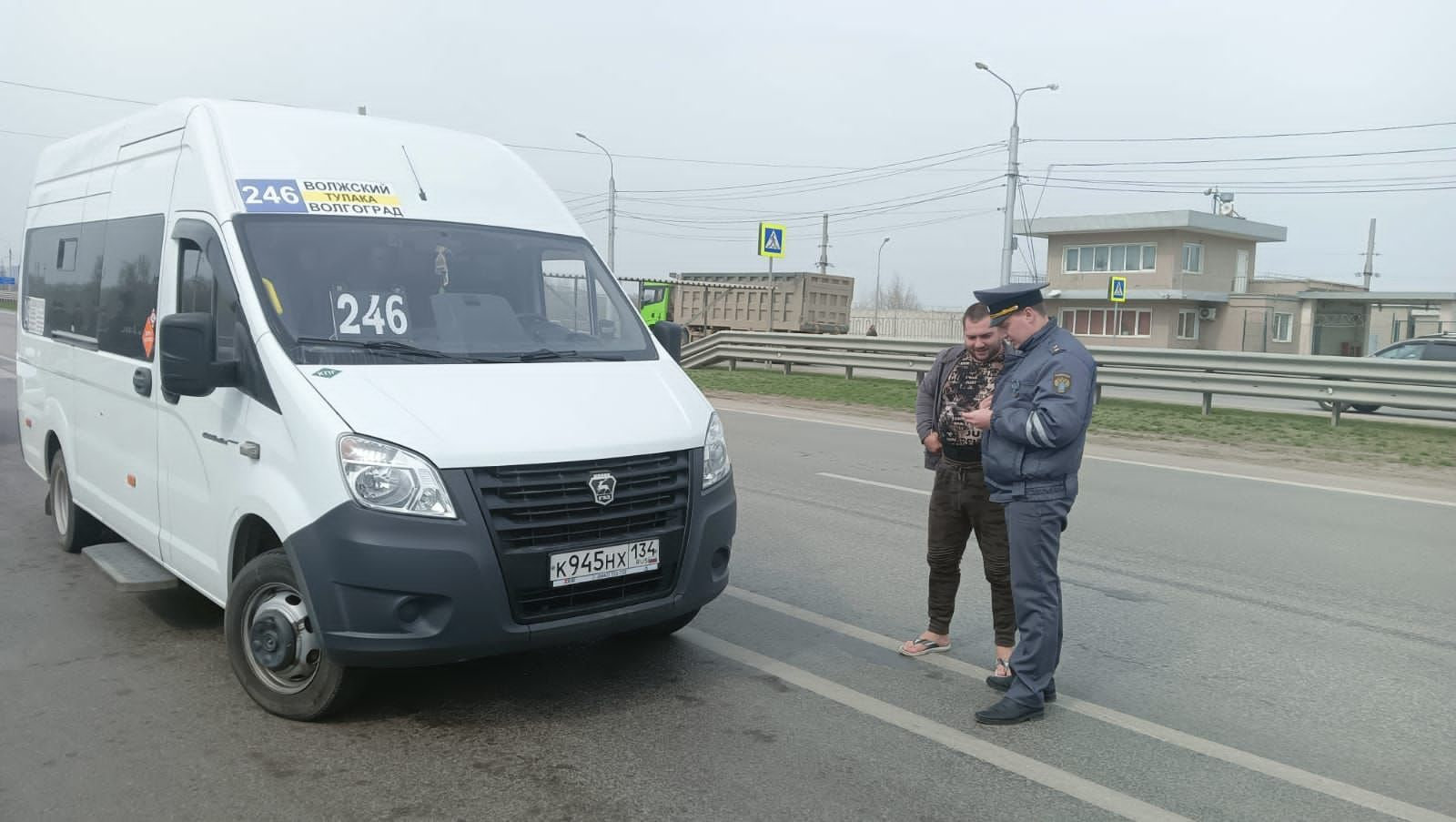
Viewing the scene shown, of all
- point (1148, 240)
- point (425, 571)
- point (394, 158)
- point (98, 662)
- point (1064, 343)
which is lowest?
point (98, 662)

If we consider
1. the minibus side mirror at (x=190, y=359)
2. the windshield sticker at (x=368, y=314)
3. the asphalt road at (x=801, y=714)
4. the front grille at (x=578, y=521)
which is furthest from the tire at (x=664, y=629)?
the minibus side mirror at (x=190, y=359)

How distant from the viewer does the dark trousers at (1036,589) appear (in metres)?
4.50

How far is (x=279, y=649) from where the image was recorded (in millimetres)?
4305

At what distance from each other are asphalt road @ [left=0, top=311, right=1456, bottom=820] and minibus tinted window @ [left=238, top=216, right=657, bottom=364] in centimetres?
144

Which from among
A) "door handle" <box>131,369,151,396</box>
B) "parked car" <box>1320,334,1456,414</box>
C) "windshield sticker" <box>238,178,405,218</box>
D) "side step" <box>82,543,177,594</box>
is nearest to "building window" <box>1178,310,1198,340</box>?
"parked car" <box>1320,334,1456,414</box>

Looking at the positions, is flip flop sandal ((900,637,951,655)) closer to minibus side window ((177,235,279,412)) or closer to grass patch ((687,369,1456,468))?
minibus side window ((177,235,279,412))

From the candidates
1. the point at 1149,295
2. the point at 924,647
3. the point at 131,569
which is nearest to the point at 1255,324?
the point at 1149,295

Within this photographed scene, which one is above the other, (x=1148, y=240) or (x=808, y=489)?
(x=1148, y=240)

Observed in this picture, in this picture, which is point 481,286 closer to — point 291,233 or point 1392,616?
point 291,233

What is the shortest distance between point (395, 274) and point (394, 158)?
31.0 inches

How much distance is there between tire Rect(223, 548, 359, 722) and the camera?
4.26 m

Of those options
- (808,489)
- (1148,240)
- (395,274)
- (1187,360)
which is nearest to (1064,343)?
(395,274)

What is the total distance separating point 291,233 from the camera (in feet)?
15.8

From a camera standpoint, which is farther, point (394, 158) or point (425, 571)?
point (394, 158)
